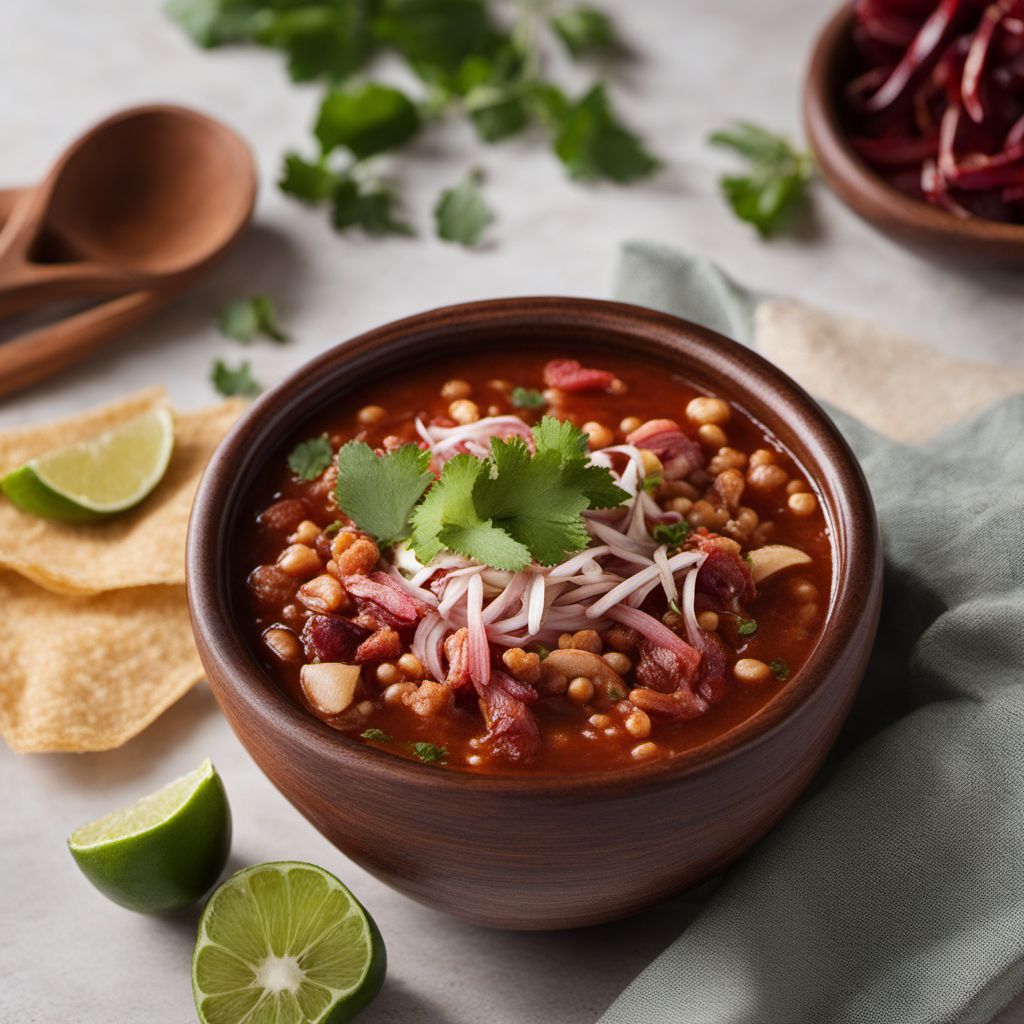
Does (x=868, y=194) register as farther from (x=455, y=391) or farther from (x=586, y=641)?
(x=586, y=641)

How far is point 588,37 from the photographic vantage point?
6.24 metres

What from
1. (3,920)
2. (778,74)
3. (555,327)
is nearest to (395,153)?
(778,74)

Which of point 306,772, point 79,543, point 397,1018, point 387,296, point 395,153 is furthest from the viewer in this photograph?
point 395,153

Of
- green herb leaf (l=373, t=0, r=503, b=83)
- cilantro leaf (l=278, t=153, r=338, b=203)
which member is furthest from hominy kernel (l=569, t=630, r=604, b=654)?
green herb leaf (l=373, t=0, r=503, b=83)

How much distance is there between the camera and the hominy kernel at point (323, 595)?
10.6 feet

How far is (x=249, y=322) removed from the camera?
5047 mm

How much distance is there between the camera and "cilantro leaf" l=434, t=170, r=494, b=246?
545cm

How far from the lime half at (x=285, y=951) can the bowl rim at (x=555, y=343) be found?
0.42 m

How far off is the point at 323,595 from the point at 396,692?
0.32 meters

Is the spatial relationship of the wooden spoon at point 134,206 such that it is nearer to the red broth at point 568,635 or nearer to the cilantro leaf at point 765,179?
the red broth at point 568,635

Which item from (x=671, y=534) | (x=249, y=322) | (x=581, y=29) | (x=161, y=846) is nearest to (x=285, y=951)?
(x=161, y=846)

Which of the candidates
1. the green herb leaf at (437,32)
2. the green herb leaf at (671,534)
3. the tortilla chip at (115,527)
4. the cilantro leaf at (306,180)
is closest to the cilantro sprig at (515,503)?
the green herb leaf at (671,534)

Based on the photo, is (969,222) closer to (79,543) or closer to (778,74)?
(778,74)

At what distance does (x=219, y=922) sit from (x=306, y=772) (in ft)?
1.47
